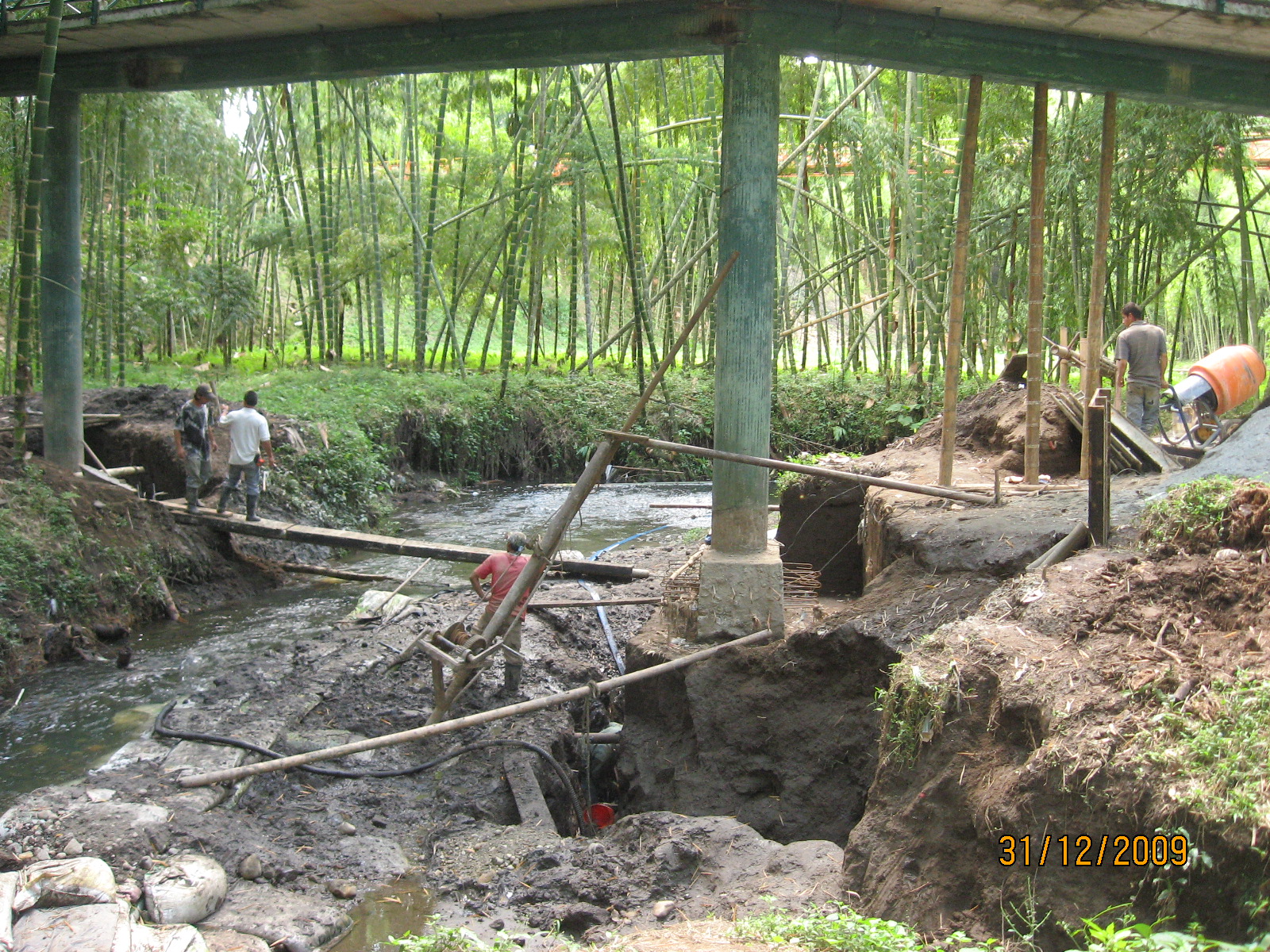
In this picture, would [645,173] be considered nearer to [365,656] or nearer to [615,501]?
[615,501]

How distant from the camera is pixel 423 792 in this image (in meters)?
5.23

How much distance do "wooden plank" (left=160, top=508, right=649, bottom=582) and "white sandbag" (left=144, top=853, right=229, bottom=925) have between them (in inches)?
177

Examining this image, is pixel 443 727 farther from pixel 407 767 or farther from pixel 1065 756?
pixel 1065 756

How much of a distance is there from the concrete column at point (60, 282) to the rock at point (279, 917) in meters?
6.78

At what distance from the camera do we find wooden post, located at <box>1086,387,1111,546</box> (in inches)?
183

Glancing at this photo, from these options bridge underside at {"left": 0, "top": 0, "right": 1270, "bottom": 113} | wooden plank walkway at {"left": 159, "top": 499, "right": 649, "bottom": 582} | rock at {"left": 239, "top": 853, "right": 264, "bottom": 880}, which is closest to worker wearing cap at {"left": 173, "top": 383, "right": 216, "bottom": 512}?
wooden plank walkway at {"left": 159, "top": 499, "right": 649, "bottom": 582}

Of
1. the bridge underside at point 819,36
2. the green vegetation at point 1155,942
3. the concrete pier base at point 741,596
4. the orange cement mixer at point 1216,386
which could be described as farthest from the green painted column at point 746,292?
the orange cement mixer at point 1216,386

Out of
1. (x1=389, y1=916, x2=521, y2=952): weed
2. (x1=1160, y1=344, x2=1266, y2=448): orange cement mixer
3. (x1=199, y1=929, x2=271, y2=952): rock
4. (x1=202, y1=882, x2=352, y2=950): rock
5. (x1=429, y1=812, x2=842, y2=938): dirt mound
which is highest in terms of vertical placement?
(x1=1160, y1=344, x2=1266, y2=448): orange cement mixer

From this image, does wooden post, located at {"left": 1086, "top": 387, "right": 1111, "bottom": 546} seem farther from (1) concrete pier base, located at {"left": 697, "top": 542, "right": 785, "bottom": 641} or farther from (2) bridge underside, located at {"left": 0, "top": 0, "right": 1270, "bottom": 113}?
(2) bridge underside, located at {"left": 0, "top": 0, "right": 1270, "bottom": 113}

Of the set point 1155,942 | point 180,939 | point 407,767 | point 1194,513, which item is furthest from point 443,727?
point 1194,513

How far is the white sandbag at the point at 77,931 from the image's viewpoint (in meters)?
3.33

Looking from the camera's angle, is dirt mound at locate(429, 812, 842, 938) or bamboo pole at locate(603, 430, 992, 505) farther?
bamboo pole at locate(603, 430, 992, 505)

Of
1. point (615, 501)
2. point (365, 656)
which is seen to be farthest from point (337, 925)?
point (615, 501)
